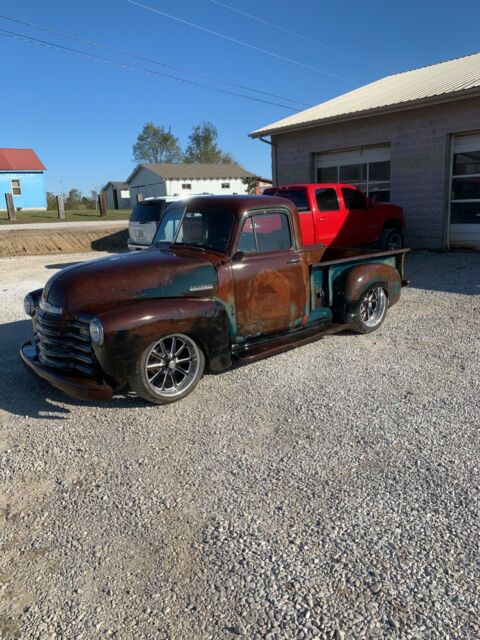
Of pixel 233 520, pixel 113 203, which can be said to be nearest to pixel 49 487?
pixel 233 520

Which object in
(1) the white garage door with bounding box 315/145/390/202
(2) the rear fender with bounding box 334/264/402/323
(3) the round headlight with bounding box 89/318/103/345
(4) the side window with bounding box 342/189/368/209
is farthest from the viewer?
(1) the white garage door with bounding box 315/145/390/202

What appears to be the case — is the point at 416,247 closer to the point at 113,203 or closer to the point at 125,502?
the point at 125,502

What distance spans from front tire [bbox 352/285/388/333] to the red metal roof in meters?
40.2

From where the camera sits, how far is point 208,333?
458cm

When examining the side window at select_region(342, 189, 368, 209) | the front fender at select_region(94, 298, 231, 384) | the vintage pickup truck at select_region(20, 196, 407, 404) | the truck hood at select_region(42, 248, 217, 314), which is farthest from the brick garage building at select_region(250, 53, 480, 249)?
the front fender at select_region(94, 298, 231, 384)

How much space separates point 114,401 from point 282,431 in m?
1.64

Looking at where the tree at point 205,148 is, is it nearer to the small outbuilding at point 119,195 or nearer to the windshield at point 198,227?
the small outbuilding at point 119,195

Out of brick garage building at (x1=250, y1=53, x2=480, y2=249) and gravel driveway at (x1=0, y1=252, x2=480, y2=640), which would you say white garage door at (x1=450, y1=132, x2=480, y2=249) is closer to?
brick garage building at (x1=250, y1=53, x2=480, y2=249)

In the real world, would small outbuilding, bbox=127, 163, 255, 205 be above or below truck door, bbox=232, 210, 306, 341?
above

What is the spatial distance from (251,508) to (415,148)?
13.0m

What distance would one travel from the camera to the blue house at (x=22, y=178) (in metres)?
40.0

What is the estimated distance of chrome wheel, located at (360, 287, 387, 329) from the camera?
662cm

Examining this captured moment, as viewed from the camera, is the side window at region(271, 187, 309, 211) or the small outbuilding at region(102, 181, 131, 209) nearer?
the side window at region(271, 187, 309, 211)

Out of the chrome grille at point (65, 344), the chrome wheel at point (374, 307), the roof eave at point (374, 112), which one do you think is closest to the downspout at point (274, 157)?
the roof eave at point (374, 112)
